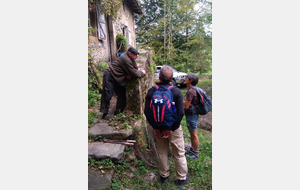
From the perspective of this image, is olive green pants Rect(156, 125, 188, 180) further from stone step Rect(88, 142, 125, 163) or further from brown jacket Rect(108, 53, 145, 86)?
brown jacket Rect(108, 53, 145, 86)

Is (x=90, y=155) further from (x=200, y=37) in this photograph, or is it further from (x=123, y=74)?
(x=200, y=37)

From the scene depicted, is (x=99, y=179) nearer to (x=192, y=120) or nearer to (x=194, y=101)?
(x=192, y=120)

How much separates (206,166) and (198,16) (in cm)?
1584

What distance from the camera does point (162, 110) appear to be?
227 centimetres

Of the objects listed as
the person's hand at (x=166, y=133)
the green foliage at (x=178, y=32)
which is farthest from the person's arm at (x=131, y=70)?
the green foliage at (x=178, y=32)

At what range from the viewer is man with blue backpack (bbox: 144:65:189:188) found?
2295 millimetres

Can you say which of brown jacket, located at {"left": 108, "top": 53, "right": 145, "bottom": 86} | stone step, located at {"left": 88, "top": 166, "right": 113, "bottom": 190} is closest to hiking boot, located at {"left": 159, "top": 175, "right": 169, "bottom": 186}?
stone step, located at {"left": 88, "top": 166, "right": 113, "bottom": 190}

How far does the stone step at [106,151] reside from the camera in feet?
8.73

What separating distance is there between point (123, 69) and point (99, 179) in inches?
79.9

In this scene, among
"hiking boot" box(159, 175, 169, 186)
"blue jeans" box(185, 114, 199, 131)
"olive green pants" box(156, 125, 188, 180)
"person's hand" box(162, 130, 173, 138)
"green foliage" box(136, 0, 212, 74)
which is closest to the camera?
"person's hand" box(162, 130, 173, 138)

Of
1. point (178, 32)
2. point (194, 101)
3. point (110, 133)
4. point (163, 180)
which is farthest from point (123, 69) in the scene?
point (178, 32)

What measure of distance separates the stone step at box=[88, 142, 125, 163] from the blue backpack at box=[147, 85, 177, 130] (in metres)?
0.88

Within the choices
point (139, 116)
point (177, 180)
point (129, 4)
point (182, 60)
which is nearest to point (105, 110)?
point (139, 116)

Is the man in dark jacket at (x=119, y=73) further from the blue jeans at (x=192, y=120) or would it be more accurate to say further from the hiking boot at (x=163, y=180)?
the hiking boot at (x=163, y=180)
